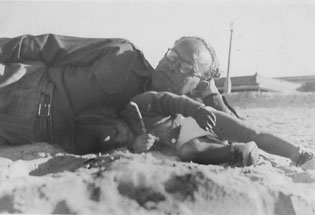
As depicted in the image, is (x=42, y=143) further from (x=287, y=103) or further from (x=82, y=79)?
(x=287, y=103)

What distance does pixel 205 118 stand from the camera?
6.70 ft

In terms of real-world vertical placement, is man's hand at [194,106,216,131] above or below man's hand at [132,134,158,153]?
above

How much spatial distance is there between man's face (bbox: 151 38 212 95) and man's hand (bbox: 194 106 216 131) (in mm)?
289

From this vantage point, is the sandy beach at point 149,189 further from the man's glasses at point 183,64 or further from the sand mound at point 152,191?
the man's glasses at point 183,64

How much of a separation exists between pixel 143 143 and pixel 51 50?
2.57ft

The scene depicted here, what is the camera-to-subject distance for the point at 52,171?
1.90 metres

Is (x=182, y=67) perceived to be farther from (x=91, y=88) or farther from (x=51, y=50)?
(x=51, y=50)

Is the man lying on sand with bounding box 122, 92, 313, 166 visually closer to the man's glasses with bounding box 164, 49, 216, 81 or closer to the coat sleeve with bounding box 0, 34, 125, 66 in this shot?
the man's glasses with bounding box 164, 49, 216, 81

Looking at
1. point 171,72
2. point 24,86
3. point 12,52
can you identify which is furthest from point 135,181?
point 12,52

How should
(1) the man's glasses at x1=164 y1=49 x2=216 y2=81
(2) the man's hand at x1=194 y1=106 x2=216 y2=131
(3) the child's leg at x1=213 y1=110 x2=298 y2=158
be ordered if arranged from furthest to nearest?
1. (1) the man's glasses at x1=164 y1=49 x2=216 y2=81
2. (3) the child's leg at x1=213 y1=110 x2=298 y2=158
3. (2) the man's hand at x1=194 y1=106 x2=216 y2=131

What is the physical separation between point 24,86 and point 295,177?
4.46ft

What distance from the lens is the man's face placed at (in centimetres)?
231

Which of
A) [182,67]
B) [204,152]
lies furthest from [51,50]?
[204,152]

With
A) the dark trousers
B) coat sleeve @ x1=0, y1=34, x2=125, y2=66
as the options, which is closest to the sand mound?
the dark trousers
